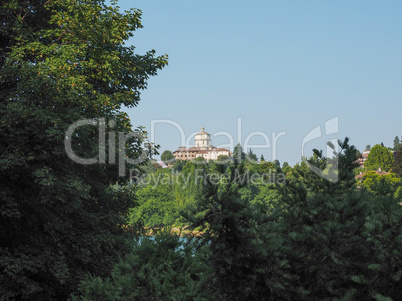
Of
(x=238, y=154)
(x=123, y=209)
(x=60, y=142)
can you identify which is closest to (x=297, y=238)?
(x=238, y=154)

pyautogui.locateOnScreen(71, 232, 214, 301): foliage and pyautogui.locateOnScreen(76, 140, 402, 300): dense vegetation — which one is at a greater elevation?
pyautogui.locateOnScreen(76, 140, 402, 300): dense vegetation

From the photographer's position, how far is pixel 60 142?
16.0m

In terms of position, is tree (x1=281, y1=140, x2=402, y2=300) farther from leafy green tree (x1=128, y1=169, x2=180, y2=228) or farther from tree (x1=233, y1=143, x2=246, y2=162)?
leafy green tree (x1=128, y1=169, x2=180, y2=228)

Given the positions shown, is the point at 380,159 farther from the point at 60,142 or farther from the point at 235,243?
the point at 235,243

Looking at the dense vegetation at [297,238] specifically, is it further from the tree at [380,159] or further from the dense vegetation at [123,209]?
the tree at [380,159]

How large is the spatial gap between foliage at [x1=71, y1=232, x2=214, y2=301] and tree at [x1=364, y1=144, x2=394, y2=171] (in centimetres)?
11496

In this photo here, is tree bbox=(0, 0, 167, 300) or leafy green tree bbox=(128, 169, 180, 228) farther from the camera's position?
leafy green tree bbox=(128, 169, 180, 228)

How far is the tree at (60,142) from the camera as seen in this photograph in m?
15.7

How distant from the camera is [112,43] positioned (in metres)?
21.2

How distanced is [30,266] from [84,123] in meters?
5.21

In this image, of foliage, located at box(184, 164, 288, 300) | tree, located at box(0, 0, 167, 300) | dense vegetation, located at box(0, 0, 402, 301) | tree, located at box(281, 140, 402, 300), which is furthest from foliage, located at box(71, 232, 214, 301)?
tree, located at box(0, 0, 167, 300)

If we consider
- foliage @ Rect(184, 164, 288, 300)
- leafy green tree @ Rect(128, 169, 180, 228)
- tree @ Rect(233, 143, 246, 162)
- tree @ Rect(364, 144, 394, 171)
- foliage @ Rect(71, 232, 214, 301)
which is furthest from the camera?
tree @ Rect(364, 144, 394, 171)

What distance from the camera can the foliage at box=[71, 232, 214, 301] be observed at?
29.3ft

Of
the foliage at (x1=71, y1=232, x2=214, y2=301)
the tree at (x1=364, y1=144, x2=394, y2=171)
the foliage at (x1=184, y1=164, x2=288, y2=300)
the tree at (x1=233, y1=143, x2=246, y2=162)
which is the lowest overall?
the foliage at (x1=71, y1=232, x2=214, y2=301)
